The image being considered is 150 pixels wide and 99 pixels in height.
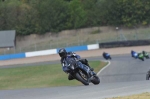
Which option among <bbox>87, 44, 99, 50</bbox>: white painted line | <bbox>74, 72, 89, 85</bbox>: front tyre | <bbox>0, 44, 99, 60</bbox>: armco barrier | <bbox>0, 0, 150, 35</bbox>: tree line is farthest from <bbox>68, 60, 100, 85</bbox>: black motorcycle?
<bbox>0, 0, 150, 35</bbox>: tree line

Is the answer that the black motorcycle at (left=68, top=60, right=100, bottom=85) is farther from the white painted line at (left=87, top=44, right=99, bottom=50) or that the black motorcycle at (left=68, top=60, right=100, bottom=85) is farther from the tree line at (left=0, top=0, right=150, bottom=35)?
the tree line at (left=0, top=0, right=150, bottom=35)

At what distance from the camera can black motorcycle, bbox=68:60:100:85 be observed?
15048 millimetres

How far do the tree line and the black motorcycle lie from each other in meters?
60.9

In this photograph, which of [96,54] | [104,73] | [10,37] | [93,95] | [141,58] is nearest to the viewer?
[93,95]

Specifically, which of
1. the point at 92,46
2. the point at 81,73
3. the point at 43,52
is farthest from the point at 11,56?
the point at 81,73

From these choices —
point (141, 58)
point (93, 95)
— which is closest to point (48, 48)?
point (141, 58)

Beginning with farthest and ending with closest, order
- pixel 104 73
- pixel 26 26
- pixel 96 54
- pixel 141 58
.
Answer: pixel 26 26 < pixel 96 54 < pixel 141 58 < pixel 104 73

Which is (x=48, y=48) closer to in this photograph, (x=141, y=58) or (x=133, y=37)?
(x=133, y=37)

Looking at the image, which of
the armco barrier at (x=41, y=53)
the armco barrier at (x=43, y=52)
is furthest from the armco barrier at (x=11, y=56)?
the armco barrier at (x=41, y=53)

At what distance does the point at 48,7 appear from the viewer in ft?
280

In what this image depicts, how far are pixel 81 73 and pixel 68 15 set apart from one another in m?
68.8

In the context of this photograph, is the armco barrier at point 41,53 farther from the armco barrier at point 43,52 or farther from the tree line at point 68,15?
the tree line at point 68,15

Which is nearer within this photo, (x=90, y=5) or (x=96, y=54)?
(x=96, y=54)

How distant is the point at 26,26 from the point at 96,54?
3066cm
